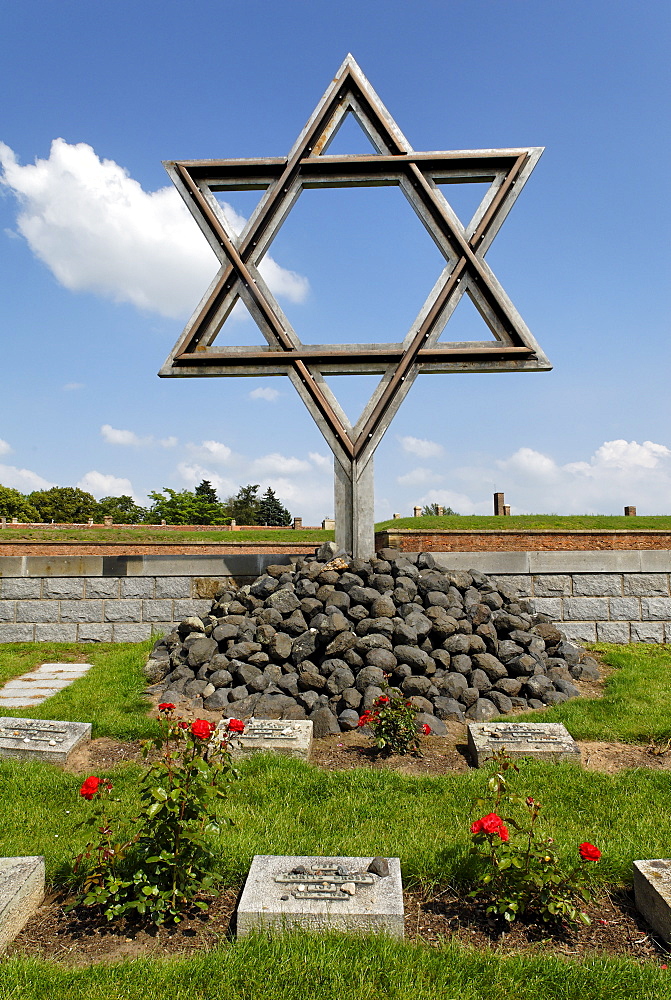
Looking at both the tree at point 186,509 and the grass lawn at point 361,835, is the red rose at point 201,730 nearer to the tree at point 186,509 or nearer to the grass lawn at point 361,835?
the grass lawn at point 361,835

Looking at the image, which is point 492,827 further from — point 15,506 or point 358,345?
point 15,506

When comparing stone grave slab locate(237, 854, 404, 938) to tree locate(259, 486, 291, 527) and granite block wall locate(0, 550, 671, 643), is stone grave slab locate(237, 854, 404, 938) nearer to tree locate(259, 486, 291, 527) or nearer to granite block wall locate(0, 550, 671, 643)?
granite block wall locate(0, 550, 671, 643)

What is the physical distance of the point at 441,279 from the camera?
6.91m

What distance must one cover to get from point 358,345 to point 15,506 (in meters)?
38.4

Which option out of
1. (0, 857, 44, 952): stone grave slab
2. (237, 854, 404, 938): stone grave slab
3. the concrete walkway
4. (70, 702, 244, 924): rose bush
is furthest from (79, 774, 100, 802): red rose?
the concrete walkway

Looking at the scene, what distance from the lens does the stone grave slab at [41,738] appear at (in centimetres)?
445

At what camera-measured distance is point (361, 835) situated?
3.22 meters

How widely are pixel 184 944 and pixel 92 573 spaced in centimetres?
578

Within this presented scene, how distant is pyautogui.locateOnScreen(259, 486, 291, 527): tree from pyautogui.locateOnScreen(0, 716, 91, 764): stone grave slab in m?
45.4

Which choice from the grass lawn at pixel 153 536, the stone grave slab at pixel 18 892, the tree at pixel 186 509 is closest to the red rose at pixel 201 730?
the stone grave slab at pixel 18 892

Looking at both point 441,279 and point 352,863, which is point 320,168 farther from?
point 352,863

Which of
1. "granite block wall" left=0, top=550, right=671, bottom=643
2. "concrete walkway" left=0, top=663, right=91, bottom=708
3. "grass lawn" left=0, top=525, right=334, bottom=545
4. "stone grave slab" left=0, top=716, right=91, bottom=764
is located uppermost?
"grass lawn" left=0, top=525, right=334, bottom=545

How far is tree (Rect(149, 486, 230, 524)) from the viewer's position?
4081cm

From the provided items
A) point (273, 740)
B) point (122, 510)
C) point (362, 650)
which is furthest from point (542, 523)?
point (122, 510)
